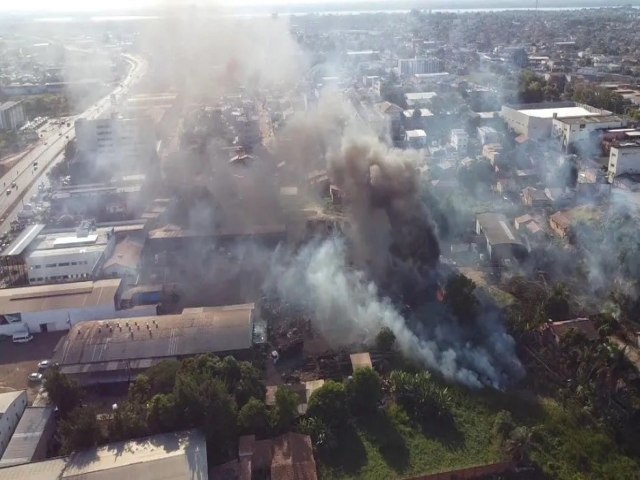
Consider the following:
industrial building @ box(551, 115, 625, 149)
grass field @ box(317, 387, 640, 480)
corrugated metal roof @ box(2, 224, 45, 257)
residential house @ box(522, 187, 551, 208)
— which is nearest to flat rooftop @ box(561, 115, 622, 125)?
industrial building @ box(551, 115, 625, 149)

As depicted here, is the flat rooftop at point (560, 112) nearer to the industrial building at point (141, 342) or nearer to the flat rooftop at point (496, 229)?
the flat rooftop at point (496, 229)

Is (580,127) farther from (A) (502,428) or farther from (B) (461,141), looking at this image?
(A) (502,428)

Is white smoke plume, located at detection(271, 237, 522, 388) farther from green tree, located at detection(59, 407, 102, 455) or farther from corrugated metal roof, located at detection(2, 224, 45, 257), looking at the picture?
corrugated metal roof, located at detection(2, 224, 45, 257)

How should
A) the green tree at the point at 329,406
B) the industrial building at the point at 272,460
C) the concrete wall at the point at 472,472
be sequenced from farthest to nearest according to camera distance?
the green tree at the point at 329,406 → the concrete wall at the point at 472,472 → the industrial building at the point at 272,460

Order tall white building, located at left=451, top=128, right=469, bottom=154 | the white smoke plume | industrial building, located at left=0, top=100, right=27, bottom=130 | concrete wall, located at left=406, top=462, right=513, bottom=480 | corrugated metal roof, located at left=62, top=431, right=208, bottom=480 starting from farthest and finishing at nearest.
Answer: industrial building, located at left=0, top=100, right=27, bottom=130, tall white building, located at left=451, top=128, right=469, bottom=154, the white smoke plume, concrete wall, located at left=406, top=462, right=513, bottom=480, corrugated metal roof, located at left=62, top=431, right=208, bottom=480

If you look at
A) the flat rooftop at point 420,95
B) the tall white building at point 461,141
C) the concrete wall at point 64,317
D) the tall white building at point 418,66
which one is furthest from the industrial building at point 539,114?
the concrete wall at point 64,317

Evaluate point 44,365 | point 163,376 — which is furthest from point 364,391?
point 44,365
